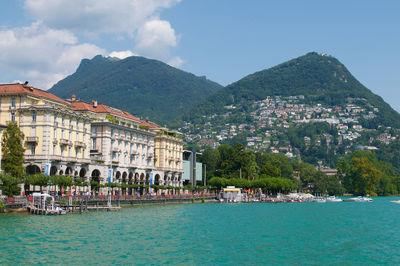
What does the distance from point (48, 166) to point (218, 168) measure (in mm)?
92394

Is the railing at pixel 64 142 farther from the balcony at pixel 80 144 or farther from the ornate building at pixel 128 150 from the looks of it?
the ornate building at pixel 128 150

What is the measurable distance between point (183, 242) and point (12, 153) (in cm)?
3948

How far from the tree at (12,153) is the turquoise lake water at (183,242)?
1338cm

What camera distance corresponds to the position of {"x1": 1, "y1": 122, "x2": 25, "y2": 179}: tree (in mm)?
75625

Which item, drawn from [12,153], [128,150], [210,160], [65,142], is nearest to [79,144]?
[65,142]

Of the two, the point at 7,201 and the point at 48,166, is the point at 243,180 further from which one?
the point at 7,201

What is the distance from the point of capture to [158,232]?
54156mm

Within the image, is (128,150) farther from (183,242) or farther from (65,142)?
(183,242)

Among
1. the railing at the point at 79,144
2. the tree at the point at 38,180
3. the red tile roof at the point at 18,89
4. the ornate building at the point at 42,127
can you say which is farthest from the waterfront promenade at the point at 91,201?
the red tile roof at the point at 18,89

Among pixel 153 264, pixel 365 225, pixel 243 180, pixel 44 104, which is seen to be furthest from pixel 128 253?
pixel 243 180

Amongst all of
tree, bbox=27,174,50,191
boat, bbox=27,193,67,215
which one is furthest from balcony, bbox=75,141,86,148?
boat, bbox=27,193,67,215

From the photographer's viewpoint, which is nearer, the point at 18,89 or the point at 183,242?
the point at 183,242

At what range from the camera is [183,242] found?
4778cm

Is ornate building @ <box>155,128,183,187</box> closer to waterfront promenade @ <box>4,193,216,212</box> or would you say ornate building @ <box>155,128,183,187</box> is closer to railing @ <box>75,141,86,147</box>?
waterfront promenade @ <box>4,193,216,212</box>
